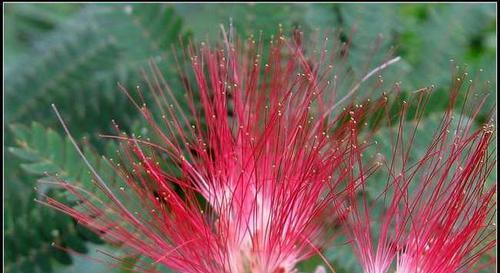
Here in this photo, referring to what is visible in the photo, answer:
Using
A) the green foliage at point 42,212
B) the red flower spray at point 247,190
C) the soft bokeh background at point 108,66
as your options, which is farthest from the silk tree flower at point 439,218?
the green foliage at point 42,212

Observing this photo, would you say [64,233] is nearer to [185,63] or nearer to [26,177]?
[26,177]

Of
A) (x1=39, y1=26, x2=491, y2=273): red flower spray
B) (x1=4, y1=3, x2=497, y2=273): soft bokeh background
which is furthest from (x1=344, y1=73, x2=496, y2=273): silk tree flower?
(x1=4, y1=3, x2=497, y2=273): soft bokeh background

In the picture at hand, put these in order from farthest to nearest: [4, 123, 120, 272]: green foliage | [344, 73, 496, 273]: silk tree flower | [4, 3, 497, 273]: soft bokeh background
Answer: [4, 3, 497, 273]: soft bokeh background → [4, 123, 120, 272]: green foliage → [344, 73, 496, 273]: silk tree flower

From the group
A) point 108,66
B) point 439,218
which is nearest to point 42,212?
point 108,66

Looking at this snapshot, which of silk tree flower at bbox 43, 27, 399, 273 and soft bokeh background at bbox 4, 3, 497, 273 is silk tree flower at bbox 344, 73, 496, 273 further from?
soft bokeh background at bbox 4, 3, 497, 273

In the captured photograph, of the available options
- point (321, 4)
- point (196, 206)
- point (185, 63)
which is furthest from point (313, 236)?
point (321, 4)

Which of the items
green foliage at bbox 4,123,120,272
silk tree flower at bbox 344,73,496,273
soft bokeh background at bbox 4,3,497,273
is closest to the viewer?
silk tree flower at bbox 344,73,496,273

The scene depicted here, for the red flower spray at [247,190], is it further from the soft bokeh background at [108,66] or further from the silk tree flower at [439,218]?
the soft bokeh background at [108,66]
